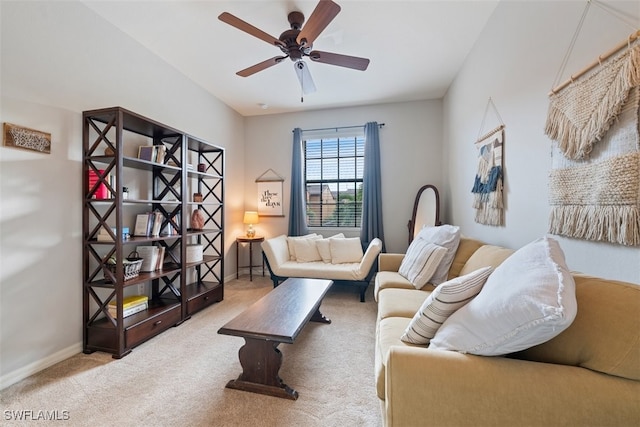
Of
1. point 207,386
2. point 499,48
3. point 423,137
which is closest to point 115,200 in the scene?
point 207,386

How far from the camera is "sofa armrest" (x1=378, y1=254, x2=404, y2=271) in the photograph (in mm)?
3000

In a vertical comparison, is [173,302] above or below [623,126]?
below

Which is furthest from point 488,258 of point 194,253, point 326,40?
point 194,253

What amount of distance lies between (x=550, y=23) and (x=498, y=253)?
1383 millimetres

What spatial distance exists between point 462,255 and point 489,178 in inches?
27.9

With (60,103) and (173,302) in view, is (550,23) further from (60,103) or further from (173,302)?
(173,302)

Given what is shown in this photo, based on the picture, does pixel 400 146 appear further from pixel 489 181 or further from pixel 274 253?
pixel 274 253

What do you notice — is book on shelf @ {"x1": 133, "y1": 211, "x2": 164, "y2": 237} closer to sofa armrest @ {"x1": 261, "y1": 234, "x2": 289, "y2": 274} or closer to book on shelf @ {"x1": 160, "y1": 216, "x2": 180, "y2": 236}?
book on shelf @ {"x1": 160, "y1": 216, "x2": 180, "y2": 236}

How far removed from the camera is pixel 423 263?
2404 mm

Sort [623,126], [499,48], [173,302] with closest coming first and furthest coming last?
[623,126] → [499,48] → [173,302]

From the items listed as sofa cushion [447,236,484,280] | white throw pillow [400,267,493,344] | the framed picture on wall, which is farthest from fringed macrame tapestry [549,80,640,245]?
the framed picture on wall

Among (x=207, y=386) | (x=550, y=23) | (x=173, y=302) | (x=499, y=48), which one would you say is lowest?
(x=207, y=386)

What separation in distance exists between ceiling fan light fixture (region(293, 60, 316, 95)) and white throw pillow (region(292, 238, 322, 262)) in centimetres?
200

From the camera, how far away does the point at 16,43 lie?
5.88 feet
